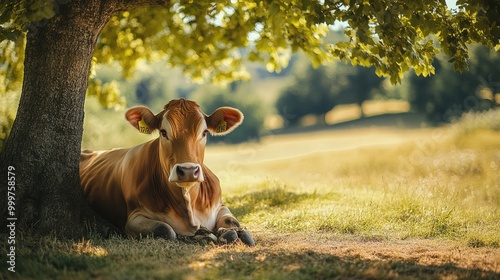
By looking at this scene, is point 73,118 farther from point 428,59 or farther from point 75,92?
point 428,59

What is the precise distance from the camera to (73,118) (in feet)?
23.6

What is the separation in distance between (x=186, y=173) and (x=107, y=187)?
2.02 m

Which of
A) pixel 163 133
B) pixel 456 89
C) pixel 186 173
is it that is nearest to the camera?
pixel 186 173

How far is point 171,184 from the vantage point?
708cm

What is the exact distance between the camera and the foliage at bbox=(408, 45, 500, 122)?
40.4 meters

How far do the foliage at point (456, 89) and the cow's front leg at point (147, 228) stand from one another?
114 ft

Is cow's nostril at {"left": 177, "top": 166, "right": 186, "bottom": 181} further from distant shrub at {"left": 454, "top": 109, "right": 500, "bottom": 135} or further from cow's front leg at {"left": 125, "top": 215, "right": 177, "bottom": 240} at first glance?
distant shrub at {"left": 454, "top": 109, "right": 500, "bottom": 135}

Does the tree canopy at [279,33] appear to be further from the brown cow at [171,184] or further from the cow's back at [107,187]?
the cow's back at [107,187]

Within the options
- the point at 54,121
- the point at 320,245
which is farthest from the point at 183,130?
the point at 320,245

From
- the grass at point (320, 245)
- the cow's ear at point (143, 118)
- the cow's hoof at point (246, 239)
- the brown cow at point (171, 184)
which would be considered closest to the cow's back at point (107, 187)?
the brown cow at point (171, 184)

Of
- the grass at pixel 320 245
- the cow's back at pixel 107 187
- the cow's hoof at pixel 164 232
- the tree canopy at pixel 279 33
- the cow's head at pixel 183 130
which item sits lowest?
the grass at pixel 320 245

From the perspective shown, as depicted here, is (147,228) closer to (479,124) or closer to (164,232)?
(164,232)

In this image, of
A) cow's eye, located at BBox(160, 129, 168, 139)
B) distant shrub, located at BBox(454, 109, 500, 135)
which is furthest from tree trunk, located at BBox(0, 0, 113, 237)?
distant shrub, located at BBox(454, 109, 500, 135)

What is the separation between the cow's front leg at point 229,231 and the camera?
670cm
